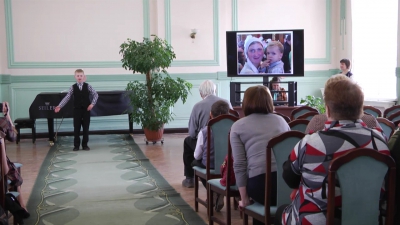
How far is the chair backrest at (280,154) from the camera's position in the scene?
276 centimetres

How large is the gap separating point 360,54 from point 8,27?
709 cm

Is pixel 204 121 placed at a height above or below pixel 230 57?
below

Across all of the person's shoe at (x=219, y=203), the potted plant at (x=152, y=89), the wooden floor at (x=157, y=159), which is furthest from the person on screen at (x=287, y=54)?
the person's shoe at (x=219, y=203)

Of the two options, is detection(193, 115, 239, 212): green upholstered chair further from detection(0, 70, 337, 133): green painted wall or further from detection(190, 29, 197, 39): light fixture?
detection(190, 29, 197, 39): light fixture

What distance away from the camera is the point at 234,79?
10.3 meters

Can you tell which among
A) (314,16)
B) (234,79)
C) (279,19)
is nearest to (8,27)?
(234,79)

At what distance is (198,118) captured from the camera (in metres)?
5.10

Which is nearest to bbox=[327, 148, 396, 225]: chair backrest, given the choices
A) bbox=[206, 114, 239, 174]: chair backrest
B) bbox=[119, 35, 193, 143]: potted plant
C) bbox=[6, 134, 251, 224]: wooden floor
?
bbox=[206, 114, 239, 174]: chair backrest

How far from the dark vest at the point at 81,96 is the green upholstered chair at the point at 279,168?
5.75 meters

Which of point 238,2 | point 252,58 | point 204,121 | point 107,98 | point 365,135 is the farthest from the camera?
point 238,2

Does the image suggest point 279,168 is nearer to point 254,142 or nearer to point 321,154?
point 254,142

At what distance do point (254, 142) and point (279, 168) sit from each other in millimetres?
336

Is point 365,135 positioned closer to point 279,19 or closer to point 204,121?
point 204,121

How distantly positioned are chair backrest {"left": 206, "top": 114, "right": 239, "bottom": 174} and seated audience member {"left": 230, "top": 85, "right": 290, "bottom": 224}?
82cm
